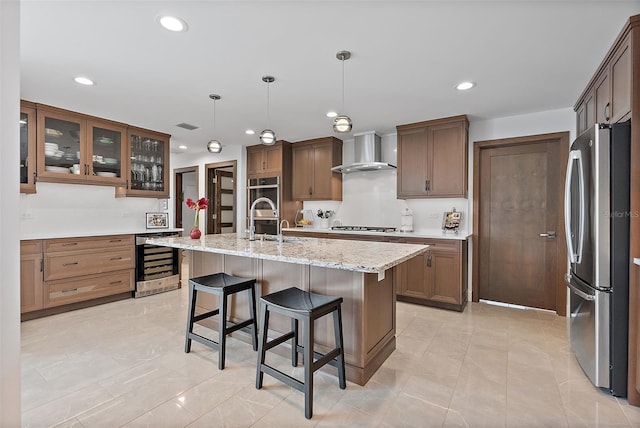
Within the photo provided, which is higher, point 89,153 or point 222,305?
point 89,153

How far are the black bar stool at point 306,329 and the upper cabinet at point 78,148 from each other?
3293 millimetres

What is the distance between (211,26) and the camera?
2.07 meters

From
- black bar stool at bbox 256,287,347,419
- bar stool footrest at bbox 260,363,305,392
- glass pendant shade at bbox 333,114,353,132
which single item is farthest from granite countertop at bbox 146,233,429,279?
glass pendant shade at bbox 333,114,353,132

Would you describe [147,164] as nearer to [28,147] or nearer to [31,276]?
[28,147]

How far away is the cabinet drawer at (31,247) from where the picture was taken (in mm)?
3311

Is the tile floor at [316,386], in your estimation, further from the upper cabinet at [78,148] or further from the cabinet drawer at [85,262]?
the upper cabinet at [78,148]

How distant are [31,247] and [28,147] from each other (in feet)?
3.61

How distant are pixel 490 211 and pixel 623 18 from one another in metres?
2.46

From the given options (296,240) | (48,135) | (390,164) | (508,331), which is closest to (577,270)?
(508,331)

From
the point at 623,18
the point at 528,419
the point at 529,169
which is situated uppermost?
the point at 623,18

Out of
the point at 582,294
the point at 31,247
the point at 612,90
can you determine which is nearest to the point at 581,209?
the point at 582,294

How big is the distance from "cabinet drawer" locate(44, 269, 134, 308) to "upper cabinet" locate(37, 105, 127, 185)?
1194mm

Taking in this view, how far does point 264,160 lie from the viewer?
18.4 feet

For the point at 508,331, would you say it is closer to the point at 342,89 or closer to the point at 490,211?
the point at 490,211
